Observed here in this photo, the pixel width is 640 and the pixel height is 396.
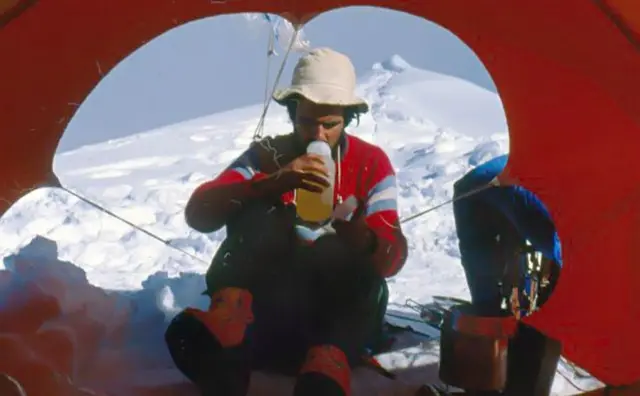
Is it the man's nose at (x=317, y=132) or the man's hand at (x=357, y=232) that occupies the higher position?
the man's nose at (x=317, y=132)

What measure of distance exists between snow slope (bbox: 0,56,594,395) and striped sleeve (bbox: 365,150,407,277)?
14mm

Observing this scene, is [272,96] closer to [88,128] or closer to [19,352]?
[88,128]

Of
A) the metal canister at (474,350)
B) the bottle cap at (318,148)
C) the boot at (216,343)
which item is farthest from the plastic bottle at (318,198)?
the metal canister at (474,350)

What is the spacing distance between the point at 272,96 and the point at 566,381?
612mm

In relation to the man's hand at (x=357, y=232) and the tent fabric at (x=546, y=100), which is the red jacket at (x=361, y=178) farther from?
the tent fabric at (x=546, y=100)

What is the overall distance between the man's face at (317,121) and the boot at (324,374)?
0.28 m

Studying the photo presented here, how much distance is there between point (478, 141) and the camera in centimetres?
113

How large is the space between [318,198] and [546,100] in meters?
0.34

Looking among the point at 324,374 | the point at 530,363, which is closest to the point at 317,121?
the point at 324,374

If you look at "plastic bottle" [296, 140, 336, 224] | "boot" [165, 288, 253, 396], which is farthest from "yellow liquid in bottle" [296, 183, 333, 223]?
"boot" [165, 288, 253, 396]

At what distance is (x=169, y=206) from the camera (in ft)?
3.53

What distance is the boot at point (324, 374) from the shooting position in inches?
42.7

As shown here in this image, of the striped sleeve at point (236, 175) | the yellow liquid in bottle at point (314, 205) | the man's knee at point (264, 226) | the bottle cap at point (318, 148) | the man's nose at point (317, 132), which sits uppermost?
the man's nose at point (317, 132)

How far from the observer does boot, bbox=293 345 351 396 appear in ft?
3.56
